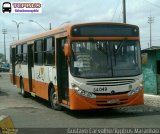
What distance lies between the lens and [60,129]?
11.8 meters

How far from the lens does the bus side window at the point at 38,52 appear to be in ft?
59.2

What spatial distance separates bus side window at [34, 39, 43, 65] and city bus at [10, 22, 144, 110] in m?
2.45

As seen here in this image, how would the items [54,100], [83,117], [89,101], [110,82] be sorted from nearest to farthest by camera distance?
[89,101] → [110,82] → [83,117] → [54,100]

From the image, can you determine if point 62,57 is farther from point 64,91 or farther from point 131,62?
point 131,62

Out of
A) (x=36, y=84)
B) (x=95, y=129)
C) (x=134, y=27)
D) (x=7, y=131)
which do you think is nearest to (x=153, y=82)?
(x=36, y=84)

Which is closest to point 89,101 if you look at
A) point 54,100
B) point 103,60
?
point 103,60

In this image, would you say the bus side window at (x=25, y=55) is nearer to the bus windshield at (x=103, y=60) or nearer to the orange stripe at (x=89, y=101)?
the bus windshield at (x=103, y=60)

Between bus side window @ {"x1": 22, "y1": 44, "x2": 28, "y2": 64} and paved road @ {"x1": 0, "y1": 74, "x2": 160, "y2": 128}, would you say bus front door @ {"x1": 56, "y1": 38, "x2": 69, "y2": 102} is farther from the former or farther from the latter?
bus side window @ {"x1": 22, "y1": 44, "x2": 28, "y2": 64}

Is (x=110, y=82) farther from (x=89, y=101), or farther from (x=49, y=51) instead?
(x=49, y=51)

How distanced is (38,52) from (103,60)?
5063 mm

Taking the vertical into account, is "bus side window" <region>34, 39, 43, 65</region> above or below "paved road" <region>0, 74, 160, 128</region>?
above

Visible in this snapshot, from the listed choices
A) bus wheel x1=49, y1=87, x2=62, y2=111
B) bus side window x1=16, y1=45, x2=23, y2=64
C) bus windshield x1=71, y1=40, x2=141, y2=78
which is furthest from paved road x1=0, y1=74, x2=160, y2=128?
bus side window x1=16, y1=45, x2=23, y2=64

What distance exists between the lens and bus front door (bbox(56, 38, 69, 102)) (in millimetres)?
14938

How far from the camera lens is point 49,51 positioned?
16.6m
